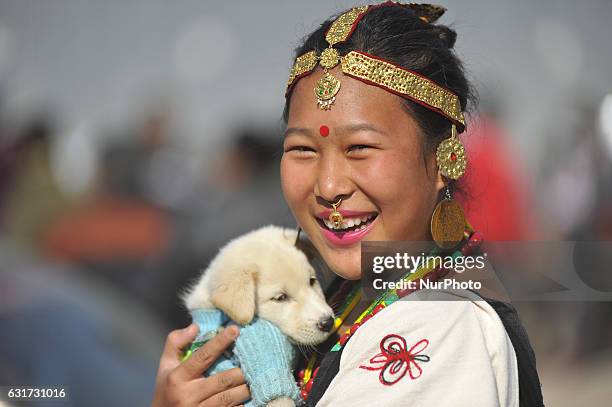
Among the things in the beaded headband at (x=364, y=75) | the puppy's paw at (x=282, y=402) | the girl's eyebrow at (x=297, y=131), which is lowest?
the puppy's paw at (x=282, y=402)

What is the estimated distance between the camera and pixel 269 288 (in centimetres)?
235

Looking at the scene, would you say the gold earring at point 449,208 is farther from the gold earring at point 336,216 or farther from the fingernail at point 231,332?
the fingernail at point 231,332

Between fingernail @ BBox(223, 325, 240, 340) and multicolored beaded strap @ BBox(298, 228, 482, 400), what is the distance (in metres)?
0.24

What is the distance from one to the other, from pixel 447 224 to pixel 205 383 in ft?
2.79

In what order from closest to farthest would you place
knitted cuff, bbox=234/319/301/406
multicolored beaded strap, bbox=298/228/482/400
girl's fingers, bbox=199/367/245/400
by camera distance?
multicolored beaded strap, bbox=298/228/482/400, knitted cuff, bbox=234/319/301/406, girl's fingers, bbox=199/367/245/400

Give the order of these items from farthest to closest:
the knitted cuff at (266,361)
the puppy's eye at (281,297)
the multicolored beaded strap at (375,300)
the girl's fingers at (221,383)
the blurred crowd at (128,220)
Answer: the blurred crowd at (128,220)
the puppy's eye at (281,297)
the girl's fingers at (221,383)
the knitted cuff at (266,361)
the multicolored beaded strap at (375,300)

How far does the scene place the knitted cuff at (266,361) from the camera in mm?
1961

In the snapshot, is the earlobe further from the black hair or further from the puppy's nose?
the puppy's nose

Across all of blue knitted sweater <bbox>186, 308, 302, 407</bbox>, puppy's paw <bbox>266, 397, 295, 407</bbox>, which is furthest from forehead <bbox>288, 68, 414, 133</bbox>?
puppy's paw <bbox>266, 397, 295, 407</bbox>

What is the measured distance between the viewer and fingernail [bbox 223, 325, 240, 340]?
6.86 ft

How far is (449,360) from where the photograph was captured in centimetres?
159

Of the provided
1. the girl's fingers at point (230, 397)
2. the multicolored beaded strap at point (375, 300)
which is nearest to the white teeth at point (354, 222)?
the multicolored beaded strap at point (375, 300)

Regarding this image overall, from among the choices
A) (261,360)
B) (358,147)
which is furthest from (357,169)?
(261,360)

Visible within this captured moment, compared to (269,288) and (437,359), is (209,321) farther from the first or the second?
(437,359)
